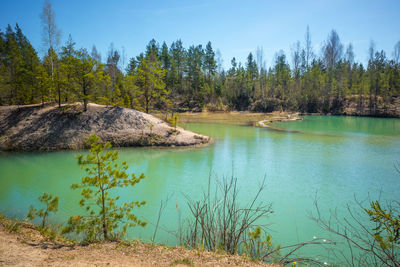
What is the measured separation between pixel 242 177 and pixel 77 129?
1289 centimetres

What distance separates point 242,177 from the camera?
1138 cm

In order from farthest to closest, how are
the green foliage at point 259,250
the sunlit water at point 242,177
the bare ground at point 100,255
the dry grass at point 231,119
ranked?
1. the dry grass at point 231,119
2. the sunlit water at point 242,177
3. the green foliage at point 259,250
4. the bare ground at point 100,255

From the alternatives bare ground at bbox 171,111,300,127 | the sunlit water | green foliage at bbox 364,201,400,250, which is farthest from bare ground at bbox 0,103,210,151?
bare ground at bbox 171,111,300,127

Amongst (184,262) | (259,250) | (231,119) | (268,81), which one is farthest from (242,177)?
(268,81)

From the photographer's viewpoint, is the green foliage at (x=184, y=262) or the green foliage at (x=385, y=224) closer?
the green foliage at (x=385, y=224)

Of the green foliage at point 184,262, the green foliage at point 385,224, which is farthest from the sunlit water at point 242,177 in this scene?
the green foliage at point 385,224

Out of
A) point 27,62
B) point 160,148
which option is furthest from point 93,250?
point 27,62

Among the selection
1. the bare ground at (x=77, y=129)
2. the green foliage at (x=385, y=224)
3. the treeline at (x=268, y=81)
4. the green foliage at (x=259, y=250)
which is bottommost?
the green foliage at (x=259, y=250)

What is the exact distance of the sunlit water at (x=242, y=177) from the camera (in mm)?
7508

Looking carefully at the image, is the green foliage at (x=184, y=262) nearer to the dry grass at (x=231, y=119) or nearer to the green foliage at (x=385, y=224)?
the green foliage at (x=385, y=224)

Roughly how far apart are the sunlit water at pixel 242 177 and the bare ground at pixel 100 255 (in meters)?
1.38

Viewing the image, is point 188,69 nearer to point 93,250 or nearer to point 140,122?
point 140,122

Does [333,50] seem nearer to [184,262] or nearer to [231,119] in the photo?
[231,119]

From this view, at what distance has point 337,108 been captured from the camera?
5434cm
